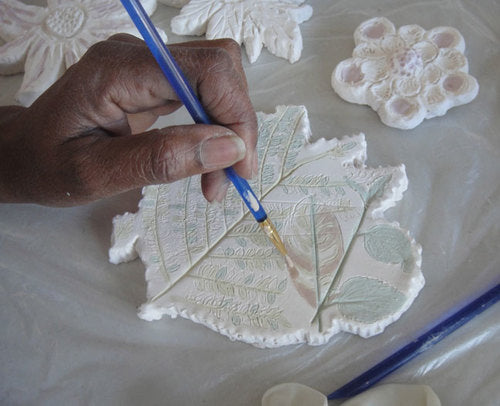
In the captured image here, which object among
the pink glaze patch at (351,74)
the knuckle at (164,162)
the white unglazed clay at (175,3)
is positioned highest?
the knuckle at (164,162)

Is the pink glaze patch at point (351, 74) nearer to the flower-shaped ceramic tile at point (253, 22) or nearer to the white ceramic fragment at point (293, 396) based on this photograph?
the flower-shaped ceramic tile at point (253, 22)

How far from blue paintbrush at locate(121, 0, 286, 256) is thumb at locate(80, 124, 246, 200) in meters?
0.06

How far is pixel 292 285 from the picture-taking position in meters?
1.00

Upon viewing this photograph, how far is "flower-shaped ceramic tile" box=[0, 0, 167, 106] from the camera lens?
1.38m

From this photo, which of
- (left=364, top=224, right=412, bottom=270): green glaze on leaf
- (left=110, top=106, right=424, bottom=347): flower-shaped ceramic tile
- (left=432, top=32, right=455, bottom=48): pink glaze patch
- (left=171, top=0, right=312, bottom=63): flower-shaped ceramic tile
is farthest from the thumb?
(left=432, top=32, right=455, bottom=48): pink glaze patch

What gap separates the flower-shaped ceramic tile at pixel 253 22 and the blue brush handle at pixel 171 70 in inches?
19.7

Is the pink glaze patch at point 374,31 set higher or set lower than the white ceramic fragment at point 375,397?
higher

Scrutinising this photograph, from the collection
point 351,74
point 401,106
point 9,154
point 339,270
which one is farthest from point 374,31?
point 9,154

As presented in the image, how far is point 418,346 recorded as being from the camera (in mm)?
943

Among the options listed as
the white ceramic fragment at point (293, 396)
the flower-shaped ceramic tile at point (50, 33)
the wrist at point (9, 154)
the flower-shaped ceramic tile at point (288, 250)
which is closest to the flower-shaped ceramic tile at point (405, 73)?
the flower-shaped ceramic tile at point (288, 250)

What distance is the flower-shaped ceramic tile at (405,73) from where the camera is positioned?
3.97 feet

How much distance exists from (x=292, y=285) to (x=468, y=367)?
0.35 m

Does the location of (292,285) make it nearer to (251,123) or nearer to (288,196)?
(288,196)

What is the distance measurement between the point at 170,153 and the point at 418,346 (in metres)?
0.56
